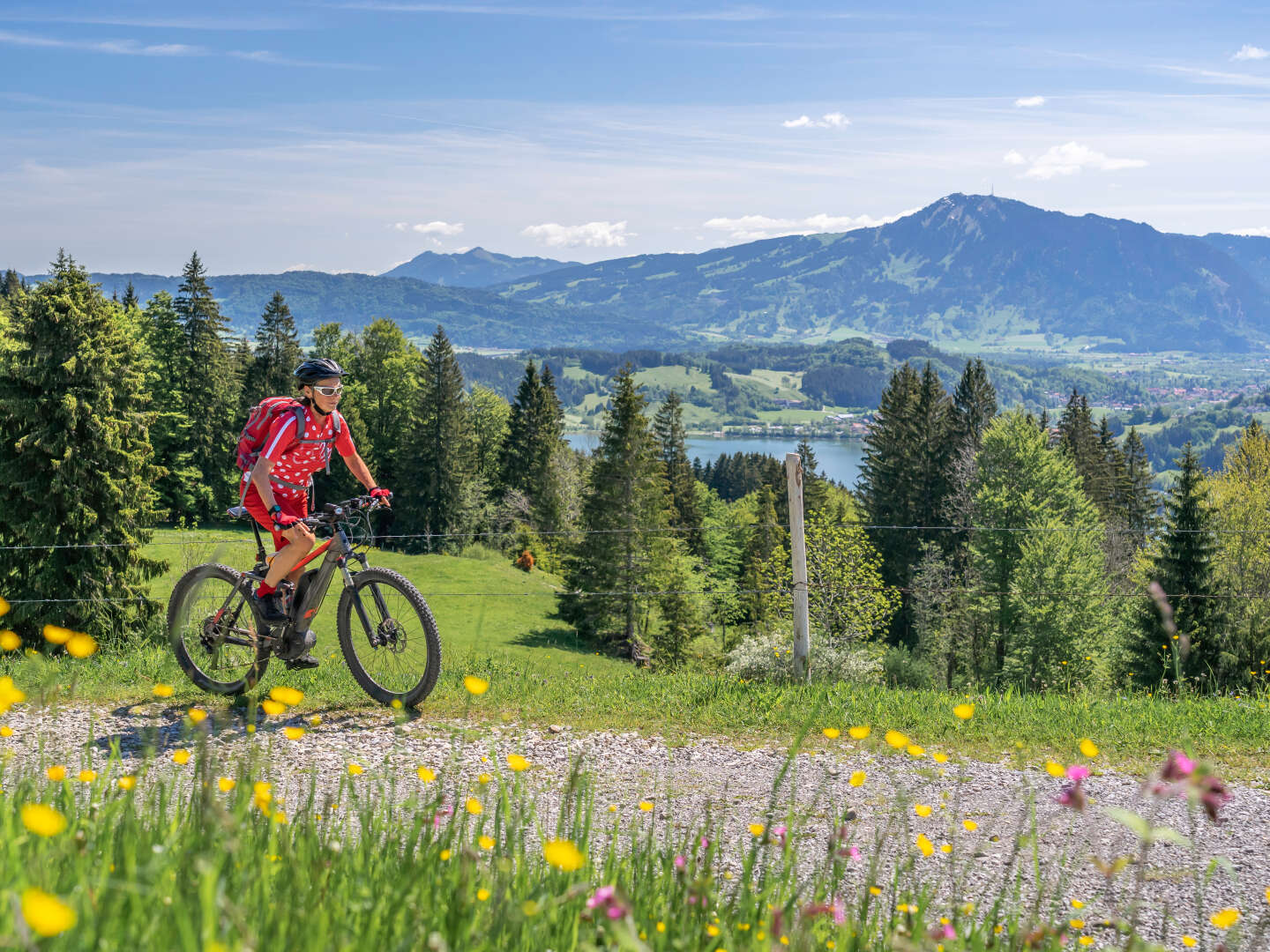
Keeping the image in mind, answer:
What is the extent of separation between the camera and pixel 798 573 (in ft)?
30.9

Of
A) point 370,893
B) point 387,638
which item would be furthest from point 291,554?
point 370,893

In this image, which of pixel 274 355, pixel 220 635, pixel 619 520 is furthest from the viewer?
pixel 274 355

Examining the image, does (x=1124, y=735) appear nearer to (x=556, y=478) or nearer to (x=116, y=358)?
(x=116, y=358)

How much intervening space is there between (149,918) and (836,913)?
6.05ft

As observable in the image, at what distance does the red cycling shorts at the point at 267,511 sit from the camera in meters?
7.34

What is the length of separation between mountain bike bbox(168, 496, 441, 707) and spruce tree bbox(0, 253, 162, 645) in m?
16.4

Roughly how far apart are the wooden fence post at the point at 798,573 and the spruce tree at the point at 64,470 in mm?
18159

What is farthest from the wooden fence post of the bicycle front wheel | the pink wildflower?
the pink wildflower

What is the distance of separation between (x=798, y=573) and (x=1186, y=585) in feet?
81.7

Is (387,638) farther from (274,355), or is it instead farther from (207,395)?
(274,355)

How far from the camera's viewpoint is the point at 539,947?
2428 millimetres

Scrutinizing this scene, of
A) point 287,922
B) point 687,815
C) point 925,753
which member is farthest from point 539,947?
point 925,753

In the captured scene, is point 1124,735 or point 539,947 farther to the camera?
point 1124,735

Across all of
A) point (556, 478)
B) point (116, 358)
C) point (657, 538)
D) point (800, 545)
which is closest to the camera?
point (800, 545)
